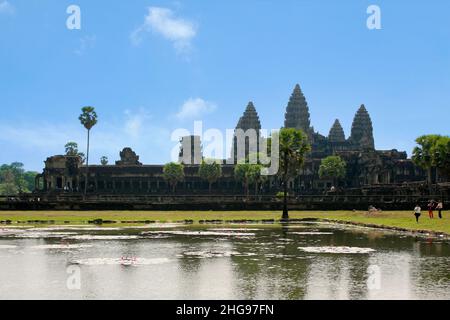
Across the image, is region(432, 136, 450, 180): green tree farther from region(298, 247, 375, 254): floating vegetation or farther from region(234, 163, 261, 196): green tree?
region(298, 247, 375, 254): floating vegetation

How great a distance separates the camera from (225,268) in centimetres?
2105

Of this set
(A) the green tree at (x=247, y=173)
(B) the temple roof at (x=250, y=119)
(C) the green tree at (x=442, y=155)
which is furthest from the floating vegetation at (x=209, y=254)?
(B) the temple roof at (x=250, y=119)

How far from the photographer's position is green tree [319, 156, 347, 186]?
471ft

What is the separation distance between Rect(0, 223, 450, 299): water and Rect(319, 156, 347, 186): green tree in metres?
111

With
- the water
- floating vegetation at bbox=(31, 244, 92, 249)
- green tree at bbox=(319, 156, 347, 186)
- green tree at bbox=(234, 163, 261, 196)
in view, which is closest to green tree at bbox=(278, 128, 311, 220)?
the water

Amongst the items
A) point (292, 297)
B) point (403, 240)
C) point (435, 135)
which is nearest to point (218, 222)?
point (403, 240)

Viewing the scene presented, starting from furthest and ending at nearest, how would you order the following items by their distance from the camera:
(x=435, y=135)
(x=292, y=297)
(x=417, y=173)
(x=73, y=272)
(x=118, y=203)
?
(x=417, y=173) → (x=435, y=135) → (x=118, y=203) → (x=73, y=272) → (x=292, y=297)

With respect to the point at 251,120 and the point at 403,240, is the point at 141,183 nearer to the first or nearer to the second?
the point at 251,120

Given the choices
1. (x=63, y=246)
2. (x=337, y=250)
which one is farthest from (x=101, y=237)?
(x=337, y=250)

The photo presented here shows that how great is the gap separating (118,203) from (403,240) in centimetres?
5071

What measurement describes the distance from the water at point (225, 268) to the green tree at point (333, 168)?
11104cm

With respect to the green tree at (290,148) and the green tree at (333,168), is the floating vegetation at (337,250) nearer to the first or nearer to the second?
the green tree at (290,148)

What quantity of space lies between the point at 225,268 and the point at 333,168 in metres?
125
